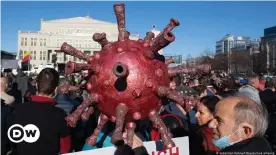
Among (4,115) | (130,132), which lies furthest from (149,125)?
(4,115)

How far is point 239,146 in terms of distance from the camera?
2.68 meters

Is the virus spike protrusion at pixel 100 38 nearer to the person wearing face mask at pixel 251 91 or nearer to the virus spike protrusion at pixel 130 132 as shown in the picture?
→ the virus spike protrusion at pixel 130 132

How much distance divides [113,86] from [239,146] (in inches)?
52.8

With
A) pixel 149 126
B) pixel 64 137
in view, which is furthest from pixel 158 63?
pixel 64 137

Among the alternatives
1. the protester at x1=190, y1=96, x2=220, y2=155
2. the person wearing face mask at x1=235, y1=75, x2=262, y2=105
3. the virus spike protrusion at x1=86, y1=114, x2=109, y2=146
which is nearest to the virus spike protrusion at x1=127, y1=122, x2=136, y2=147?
the virus spike protrusion at x1=86, y1=114, x2=109, y2=146

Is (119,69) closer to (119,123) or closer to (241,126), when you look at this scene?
(119,123)

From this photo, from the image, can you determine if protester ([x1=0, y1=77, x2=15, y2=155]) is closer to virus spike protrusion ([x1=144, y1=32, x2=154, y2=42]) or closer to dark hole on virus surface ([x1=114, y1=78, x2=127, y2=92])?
dark hole on virus surface ([x1=114, y1=78, x2=127, y2=92])

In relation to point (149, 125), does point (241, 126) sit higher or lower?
higher

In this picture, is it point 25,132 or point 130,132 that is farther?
point 25,132

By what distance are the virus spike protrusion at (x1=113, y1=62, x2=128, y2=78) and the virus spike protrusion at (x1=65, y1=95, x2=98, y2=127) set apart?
527mm

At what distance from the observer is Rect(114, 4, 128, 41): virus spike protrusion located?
132 inches

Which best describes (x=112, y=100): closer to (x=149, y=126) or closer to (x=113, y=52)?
(x=113, y=52)

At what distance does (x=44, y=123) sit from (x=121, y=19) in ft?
5.18

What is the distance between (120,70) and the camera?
117 inches
